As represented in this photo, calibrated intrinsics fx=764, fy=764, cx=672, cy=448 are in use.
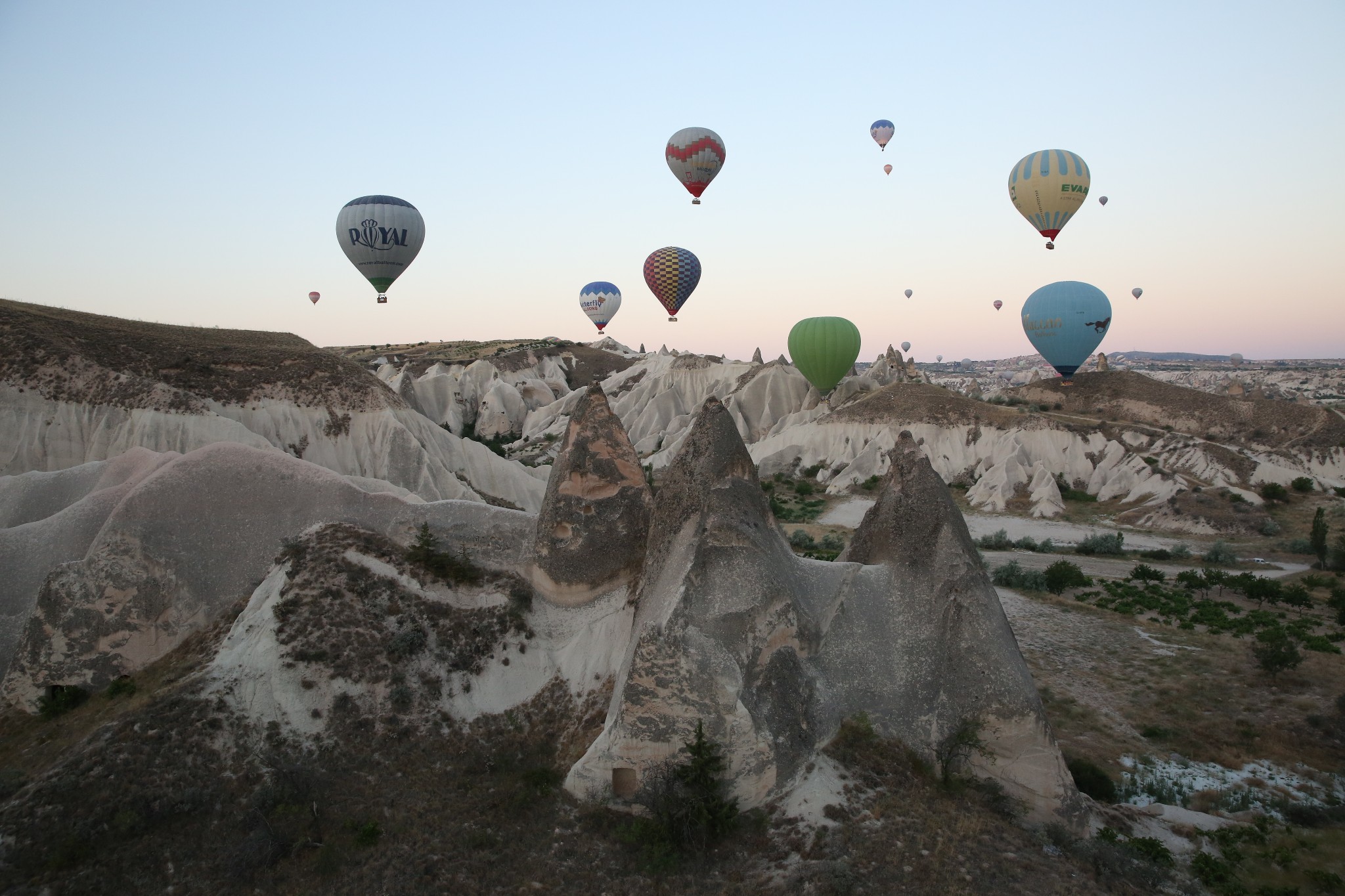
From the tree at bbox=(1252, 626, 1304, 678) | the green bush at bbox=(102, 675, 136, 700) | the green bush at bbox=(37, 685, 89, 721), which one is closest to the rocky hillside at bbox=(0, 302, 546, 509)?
the green bush at bbox=(37, 685, 89, 721)

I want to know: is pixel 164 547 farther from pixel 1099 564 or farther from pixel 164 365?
pixel 1099 564

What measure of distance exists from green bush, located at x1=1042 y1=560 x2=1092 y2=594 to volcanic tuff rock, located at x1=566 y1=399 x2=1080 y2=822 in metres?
16.6

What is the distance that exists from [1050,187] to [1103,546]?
20186 mm

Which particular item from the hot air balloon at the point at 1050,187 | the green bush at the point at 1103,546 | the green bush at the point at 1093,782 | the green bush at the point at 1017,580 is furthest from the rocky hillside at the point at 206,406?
the hot air balloon at the point at 1050,187

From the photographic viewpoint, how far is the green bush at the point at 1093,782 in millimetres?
13883

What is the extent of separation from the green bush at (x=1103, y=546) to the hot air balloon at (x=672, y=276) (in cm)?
2689

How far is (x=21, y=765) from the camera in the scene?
12828 millimetres

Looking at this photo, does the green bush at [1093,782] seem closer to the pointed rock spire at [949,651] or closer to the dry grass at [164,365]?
the pointed rock spire at [949,651]

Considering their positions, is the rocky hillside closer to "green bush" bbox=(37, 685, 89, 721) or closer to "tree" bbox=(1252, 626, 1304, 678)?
"green bush" bbox=(37, 685, 89, 721)

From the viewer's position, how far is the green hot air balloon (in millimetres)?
56000

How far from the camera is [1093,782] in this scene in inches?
553

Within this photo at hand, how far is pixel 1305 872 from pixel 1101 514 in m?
33.0

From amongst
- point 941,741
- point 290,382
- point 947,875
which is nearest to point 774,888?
point 947,875

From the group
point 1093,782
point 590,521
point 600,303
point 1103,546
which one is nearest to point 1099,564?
point 1103,546
